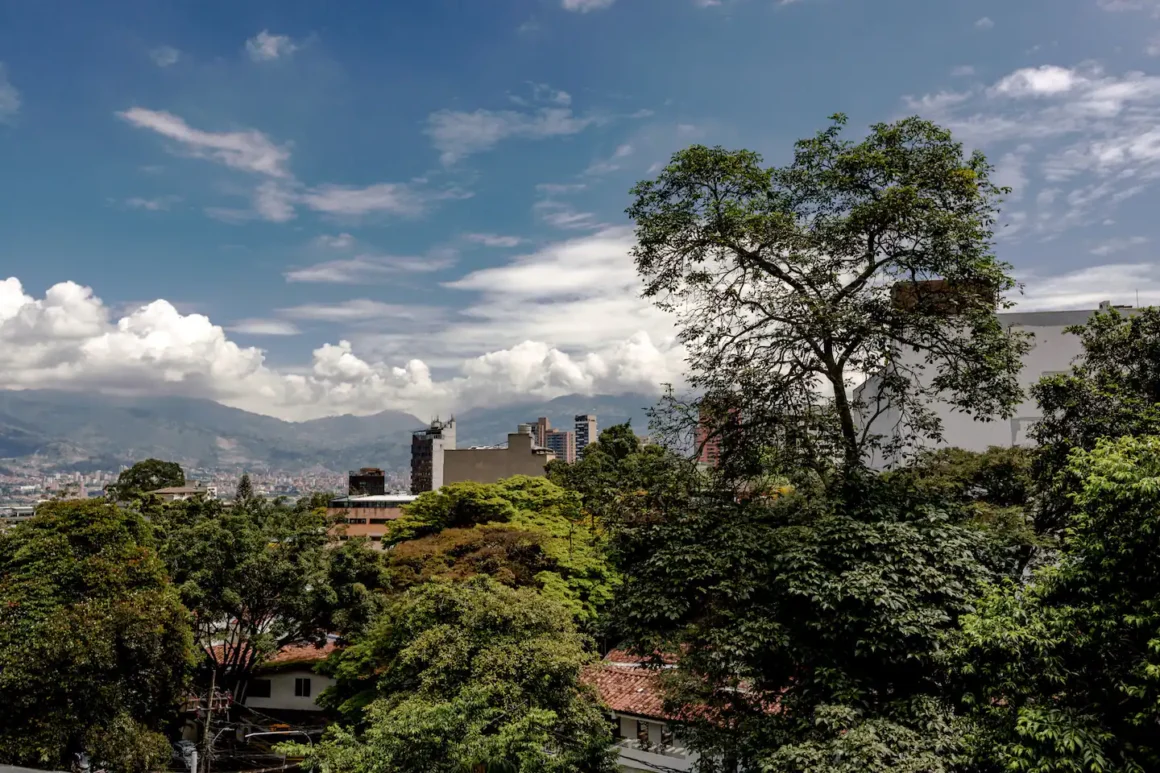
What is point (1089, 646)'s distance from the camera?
6973 millimetres

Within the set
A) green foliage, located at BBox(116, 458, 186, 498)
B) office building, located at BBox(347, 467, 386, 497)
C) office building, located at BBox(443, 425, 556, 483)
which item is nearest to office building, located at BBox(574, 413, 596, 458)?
office building, located at BBox(347, 467, 386, 497)

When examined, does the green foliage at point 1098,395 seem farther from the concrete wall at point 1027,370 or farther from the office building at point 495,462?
the office building at point 495,462

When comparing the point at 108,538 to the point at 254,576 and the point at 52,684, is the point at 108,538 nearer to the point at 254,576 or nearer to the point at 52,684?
the point at 52,684

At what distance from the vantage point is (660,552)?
34.6 ft

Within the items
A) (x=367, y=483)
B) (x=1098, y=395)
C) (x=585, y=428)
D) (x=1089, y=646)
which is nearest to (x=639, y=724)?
(x=1098, y=395)

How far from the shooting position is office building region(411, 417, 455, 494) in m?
83.6

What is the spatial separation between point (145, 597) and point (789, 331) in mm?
13875

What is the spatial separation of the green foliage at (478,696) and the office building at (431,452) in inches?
2500

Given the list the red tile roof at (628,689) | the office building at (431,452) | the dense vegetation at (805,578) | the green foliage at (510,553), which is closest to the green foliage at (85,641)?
the dense vegetation at (805,578)

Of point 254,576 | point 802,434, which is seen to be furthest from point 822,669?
point 254,576

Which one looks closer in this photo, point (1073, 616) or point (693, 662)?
point (1073, 616)

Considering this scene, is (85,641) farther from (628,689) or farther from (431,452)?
(431,452)

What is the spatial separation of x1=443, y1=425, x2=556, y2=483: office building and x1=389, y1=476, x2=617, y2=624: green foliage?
29884mm

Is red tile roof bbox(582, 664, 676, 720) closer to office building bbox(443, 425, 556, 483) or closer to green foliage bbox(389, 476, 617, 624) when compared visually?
green foliage bbox(389, 476, 617, 624)
